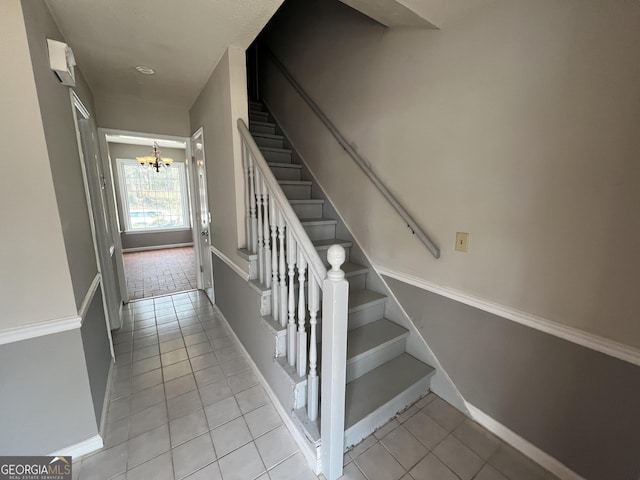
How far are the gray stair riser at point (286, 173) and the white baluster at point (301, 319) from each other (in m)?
1.59

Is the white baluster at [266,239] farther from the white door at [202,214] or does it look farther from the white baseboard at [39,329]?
the white door at [202,214]

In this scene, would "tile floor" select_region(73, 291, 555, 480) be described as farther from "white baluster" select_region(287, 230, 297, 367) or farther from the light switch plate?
the light switch plate

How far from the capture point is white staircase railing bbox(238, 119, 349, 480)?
1116mm

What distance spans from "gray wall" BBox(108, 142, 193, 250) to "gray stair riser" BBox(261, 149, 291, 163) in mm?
5001

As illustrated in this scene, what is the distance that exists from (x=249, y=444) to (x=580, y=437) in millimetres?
1651

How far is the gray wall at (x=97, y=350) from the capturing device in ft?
4.73

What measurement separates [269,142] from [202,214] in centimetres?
120

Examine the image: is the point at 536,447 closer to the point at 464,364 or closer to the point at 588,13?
the point at 464,364

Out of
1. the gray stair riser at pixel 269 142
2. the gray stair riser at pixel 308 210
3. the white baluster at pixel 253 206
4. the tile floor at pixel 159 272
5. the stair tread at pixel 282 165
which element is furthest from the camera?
the tile floor at pixel 159 272

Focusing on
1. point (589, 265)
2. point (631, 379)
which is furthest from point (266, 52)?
point (631, 379)

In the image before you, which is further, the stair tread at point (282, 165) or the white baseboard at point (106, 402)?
the stair tread at point (282, 165)

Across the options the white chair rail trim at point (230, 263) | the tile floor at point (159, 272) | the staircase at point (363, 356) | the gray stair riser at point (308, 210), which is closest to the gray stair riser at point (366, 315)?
the staircase at point (363, 356)

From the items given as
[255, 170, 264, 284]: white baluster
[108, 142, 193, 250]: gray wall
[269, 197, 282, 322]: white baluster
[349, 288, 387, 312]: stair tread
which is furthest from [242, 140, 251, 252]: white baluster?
[108, 142, 193, 250]: gray wall

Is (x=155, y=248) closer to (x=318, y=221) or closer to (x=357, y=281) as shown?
(x=318, y=221)
